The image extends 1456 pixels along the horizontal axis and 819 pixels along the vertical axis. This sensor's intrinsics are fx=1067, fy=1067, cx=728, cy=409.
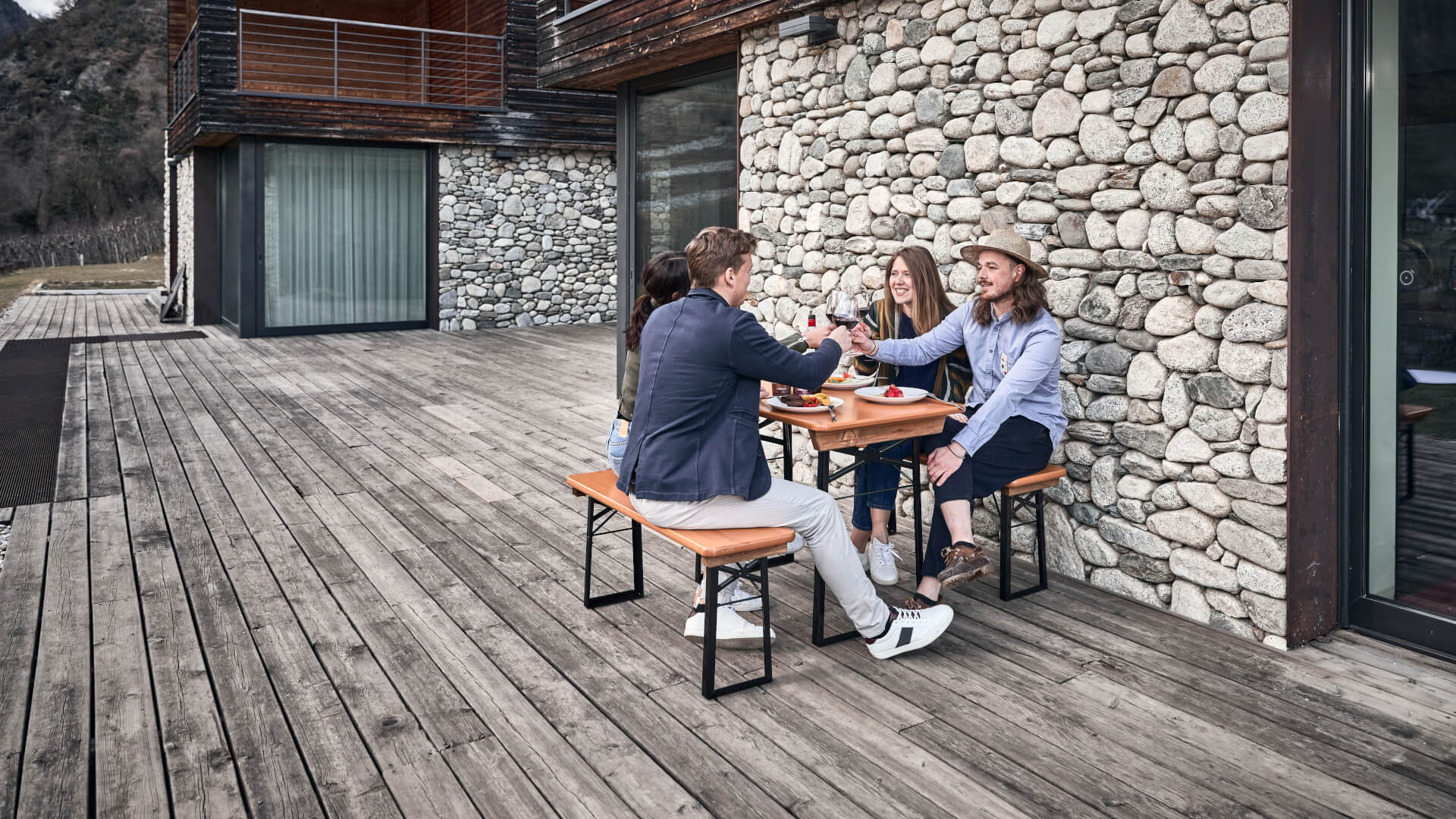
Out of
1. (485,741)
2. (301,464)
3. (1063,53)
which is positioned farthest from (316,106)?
(485,741)

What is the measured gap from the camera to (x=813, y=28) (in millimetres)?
5520

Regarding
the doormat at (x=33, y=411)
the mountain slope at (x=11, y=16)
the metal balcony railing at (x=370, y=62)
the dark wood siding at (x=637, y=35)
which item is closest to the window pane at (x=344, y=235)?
the metal balcony railing at (x=370, y=62)

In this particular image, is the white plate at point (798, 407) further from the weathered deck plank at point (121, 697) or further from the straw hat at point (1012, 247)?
the weathered deck plank at point (121, 697)

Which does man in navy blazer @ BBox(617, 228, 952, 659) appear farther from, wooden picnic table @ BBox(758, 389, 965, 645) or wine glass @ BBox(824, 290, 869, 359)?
wine glass @ BBox(824, 290, 869, 359)

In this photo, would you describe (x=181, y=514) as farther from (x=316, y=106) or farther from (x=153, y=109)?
(x=153, y=109)

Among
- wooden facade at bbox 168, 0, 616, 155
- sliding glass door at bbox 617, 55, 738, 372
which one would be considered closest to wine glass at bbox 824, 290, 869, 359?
sliding glass door at bbox 617, 55, 738, 372

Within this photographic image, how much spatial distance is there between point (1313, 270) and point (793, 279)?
2.91 metres

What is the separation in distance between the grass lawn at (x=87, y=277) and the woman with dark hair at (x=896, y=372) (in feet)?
67.4

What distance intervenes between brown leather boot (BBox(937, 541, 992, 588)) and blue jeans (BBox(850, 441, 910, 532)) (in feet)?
2.20

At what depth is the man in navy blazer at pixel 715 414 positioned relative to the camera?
320cm

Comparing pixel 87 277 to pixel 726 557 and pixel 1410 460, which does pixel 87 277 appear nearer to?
pixel 726 557

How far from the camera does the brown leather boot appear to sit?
3.65 metres

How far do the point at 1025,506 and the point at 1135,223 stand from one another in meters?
1.19

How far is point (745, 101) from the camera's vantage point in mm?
6379
